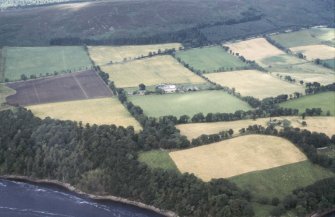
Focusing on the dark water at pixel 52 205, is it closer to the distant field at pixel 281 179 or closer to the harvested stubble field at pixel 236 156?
the harvested stubble field at pixel 236 156

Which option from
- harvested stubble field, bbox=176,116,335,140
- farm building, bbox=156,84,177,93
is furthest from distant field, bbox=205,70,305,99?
harvested stubble field, bbox=176,116,335,140

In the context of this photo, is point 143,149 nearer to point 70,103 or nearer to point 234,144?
point 234,144

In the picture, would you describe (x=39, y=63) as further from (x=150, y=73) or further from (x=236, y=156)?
(x=236, y=156)

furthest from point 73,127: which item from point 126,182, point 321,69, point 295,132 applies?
point 321,69

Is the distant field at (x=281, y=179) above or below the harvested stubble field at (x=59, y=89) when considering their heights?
below

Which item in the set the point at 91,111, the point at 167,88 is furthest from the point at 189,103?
the point at 91,111

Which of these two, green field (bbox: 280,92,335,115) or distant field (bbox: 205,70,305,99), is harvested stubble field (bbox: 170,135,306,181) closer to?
green field (bbox: 280,92,335,115)

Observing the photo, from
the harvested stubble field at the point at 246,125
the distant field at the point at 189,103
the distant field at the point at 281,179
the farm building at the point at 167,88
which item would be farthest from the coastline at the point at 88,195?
the farm building at the point at 167,88
